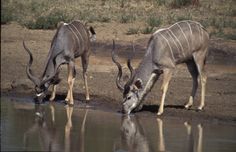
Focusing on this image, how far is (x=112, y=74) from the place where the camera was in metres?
19.0

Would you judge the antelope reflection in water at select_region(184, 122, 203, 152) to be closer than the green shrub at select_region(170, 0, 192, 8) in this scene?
Yes

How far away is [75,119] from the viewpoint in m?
13.6

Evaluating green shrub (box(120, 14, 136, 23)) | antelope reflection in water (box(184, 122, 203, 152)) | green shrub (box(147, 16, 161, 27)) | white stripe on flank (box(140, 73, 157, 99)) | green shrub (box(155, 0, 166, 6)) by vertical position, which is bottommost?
green shrub (box(155, 0, 166, 6))

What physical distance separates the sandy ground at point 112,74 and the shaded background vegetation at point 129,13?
795 millimetres

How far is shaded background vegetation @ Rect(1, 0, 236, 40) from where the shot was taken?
2584cm

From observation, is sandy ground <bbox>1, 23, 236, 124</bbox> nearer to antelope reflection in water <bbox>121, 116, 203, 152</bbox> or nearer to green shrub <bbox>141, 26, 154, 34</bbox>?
green shrub <bbox>141, 26, 154, 34</bbox>

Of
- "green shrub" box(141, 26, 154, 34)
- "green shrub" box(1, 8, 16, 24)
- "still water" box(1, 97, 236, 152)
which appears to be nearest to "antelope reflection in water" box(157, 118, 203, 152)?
"still water" box(1, 97, 236, 152)

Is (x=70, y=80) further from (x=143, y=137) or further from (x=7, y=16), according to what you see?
(x=7, y=16)

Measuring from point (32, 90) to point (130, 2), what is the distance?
1700 centimetres

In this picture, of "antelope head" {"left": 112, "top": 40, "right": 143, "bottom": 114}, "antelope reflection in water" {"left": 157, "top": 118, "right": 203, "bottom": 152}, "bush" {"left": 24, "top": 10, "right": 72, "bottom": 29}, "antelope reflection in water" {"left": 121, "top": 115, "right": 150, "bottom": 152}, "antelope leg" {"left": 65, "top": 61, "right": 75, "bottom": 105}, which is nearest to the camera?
"antelope reflection in water" {"left": 121, "top": 115, "right": 150, "bottom": 152}

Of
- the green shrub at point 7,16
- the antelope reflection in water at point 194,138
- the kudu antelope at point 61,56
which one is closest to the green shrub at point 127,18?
the green shrub at point 7,16

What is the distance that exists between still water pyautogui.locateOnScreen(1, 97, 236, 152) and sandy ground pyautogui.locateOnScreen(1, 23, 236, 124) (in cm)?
94

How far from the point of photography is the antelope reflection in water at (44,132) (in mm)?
10999

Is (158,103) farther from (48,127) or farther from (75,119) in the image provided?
(48,127)
